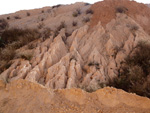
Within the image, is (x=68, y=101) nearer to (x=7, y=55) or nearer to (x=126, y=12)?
(x=7, y=55)

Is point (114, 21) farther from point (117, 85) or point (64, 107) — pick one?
point (64, 107)

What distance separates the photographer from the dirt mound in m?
8.22

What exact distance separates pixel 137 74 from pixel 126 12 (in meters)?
6.63

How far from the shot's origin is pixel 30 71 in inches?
183

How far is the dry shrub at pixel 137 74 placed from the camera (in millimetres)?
3250

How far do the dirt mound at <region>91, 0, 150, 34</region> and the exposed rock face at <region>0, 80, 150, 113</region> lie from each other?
562cm

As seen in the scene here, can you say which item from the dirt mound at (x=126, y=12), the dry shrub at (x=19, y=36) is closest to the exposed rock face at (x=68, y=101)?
the dry shrub at (x=19, y=36)

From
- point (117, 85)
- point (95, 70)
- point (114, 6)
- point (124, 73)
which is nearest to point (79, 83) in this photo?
point (95, 70)

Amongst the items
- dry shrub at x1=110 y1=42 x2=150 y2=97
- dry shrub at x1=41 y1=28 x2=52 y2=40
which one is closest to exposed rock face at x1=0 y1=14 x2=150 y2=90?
dry shrub at x1=110 y1=42 x2=150 y2=97

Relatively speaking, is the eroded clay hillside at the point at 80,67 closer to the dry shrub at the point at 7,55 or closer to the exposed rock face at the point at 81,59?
the exposed rock face at the point at 81,59

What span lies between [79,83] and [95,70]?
0.85 m

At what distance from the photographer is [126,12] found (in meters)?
9.01

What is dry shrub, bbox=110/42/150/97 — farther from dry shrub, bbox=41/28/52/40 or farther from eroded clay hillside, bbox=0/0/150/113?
dry shrub, bbox=41/28/52/40

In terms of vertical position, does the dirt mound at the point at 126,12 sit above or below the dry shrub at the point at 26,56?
above
